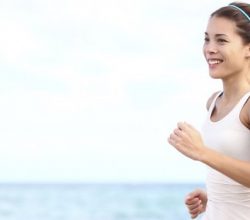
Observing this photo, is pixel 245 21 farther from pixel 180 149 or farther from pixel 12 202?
pixel 12 202

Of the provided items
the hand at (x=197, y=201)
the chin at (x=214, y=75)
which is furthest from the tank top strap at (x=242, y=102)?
the hand at (x=197, y=201)

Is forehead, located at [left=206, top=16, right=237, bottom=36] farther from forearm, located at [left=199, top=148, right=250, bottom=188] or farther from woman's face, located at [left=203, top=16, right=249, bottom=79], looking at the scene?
forearm, located at [left=199, top=148, right=250, bottom=188]

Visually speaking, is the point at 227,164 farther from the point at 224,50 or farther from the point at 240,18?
the point at 240,18

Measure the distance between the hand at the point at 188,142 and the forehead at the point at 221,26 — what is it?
1.34 feet

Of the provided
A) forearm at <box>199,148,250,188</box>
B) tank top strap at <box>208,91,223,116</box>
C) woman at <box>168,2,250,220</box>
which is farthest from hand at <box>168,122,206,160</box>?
tank top strap at <box>208,91,223,116</box>

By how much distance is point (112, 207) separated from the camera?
20031 millimetres

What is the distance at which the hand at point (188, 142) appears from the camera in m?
2.21

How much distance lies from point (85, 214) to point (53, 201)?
5.91 meters

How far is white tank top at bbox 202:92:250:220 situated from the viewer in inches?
93.6

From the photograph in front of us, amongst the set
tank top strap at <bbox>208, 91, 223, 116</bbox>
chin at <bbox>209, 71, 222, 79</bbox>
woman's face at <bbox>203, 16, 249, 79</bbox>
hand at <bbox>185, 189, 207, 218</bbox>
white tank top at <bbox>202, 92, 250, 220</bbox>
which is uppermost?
woman's face at <bbox>203, 16, 249, 79</bbox>

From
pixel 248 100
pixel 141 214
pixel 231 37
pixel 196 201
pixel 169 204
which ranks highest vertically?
pixel 231 37

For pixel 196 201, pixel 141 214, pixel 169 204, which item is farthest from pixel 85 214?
pixel 196 201

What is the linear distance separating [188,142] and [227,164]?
5.7 inches

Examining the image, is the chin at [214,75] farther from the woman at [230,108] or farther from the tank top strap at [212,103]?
the tank top strap at [212,103]
